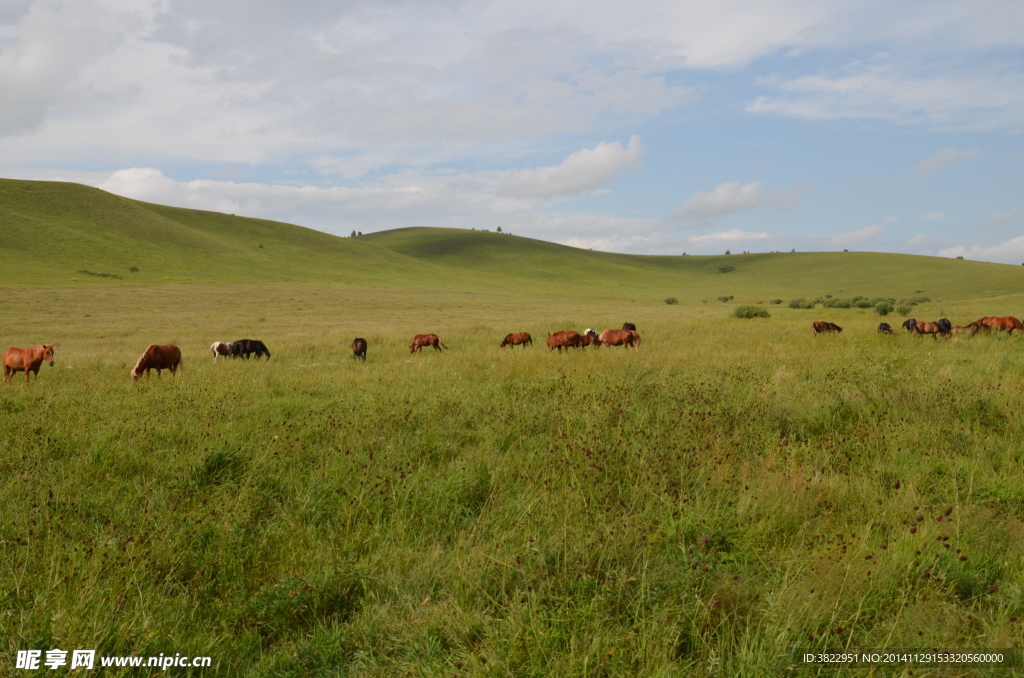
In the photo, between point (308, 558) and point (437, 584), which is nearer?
point (437, 584)

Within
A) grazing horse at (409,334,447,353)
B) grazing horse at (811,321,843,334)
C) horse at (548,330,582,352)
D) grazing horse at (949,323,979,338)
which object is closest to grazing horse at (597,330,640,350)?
horse at (548,330,582,352)

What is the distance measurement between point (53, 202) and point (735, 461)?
371ft

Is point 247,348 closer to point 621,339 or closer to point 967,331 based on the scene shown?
point 621,339

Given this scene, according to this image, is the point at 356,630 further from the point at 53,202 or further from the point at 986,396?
the point at 53,202

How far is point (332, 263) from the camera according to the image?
93812 mm

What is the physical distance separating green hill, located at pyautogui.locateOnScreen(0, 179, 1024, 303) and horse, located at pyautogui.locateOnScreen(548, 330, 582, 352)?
55.6 metres

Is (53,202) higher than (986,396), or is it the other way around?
(53,202)

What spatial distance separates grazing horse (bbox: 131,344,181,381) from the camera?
11823 millimetres

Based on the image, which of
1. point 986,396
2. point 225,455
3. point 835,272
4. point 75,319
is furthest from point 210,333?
point 835,272

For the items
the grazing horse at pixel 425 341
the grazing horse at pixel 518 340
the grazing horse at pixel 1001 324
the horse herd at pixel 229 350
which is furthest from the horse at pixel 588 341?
the grazing horse at pixel 1001 324

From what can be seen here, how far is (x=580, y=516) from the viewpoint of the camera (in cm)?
449

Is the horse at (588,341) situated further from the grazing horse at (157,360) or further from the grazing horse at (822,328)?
the grazing horse at (157,360)

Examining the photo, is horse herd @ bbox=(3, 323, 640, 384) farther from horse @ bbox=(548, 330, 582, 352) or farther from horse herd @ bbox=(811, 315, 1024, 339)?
horse herd @ bbox=(811, 315, 1024, 339)

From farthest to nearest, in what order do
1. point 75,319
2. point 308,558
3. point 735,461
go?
point 75,319, point 735,461, point 308,558
